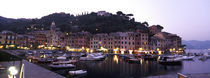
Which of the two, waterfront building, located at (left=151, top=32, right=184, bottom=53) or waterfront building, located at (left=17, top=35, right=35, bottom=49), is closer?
waterfront building, located at (left=151, top=32, right=184, bottom=53)

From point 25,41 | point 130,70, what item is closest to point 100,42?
point 25,41

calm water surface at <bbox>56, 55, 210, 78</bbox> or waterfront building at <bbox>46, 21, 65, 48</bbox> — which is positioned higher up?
waterfront building at <bbox>46, 21, 65, 48</bbox>

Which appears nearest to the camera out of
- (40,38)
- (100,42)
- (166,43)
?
Answer: (100,42)

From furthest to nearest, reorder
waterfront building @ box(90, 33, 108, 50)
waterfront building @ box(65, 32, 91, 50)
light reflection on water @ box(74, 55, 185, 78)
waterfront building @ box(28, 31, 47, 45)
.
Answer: waterfront building @ box(28, 31, 47, 45)
waterfront building @ box(65, 32, 91, 50)
waterfront building @ box(90, 33, 108, 50)
light reflection on water @ box(74, 55, 185, 78)

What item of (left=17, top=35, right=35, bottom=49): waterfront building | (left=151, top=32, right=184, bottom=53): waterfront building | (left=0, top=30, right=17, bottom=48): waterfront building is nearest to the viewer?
(left=0, top=30, right=17, bottom=48): waterfront building

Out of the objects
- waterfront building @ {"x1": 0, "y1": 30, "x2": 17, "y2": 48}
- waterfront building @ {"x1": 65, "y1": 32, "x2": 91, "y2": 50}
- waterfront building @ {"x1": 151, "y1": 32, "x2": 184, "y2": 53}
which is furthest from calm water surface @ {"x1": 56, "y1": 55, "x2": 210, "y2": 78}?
waterfront building @ {"x1": 0, "y1": 30, "x2": 17, "y2": 48}

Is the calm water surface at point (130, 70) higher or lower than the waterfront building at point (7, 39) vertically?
lower

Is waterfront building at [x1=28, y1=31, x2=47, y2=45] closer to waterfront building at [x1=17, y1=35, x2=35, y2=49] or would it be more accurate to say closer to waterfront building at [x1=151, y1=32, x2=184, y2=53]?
waterfront building at [x1=17, y1=35, x2=35, y2=49]

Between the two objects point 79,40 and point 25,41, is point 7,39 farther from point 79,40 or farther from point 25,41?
point 79,40

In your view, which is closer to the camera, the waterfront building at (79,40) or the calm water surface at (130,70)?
the calm water surface at (130,70)

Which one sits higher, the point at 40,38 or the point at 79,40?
the point at 40,38

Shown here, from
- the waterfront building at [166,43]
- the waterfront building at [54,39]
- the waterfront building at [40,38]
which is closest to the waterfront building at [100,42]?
the waterfront building at [166,43]

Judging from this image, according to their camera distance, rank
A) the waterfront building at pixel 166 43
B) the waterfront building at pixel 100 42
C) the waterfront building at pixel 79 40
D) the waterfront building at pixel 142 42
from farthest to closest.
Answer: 1. the waterfront building at pixel 79 40
2. the waterfront building at pixel 100 42
3. the waterfront building at pixel 166 43
4. the waterfront building at pixel 142 42

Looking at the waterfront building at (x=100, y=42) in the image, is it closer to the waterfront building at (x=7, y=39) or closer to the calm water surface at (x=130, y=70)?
the waterfront building at (x=7, y=39)
